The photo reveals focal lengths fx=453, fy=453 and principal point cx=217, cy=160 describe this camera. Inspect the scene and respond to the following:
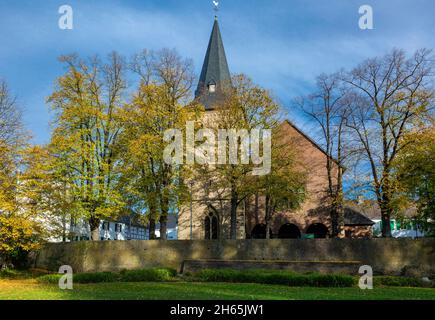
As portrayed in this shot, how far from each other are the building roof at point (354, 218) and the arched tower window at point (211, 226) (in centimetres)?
1239

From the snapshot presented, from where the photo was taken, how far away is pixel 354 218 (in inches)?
1715

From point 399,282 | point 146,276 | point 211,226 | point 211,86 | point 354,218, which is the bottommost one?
point 399,282

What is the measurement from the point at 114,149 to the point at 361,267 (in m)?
17.9

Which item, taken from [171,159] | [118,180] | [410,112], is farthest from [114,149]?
[410,112]

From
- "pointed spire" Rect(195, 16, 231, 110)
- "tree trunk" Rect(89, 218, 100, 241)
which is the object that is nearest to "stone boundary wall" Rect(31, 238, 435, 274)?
"tree trunk" Rect(89, 218, 100, 241)

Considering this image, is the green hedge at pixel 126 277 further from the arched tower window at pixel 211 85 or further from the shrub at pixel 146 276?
the arched tower window at pixel 211 85

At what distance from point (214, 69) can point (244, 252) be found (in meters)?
24.1

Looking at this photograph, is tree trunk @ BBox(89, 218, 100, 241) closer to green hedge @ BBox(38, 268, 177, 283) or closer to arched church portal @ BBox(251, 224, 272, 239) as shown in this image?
green hedge @ BBox(38, 268, 177, 283)

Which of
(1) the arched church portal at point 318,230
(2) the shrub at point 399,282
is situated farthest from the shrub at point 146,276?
(1) the arched church portal at point 318,230

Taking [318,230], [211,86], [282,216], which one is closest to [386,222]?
[318,230]

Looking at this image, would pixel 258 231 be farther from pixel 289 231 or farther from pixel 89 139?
pixel 89 139

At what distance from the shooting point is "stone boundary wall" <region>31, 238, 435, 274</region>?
24844mm

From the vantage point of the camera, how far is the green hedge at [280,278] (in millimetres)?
19641
